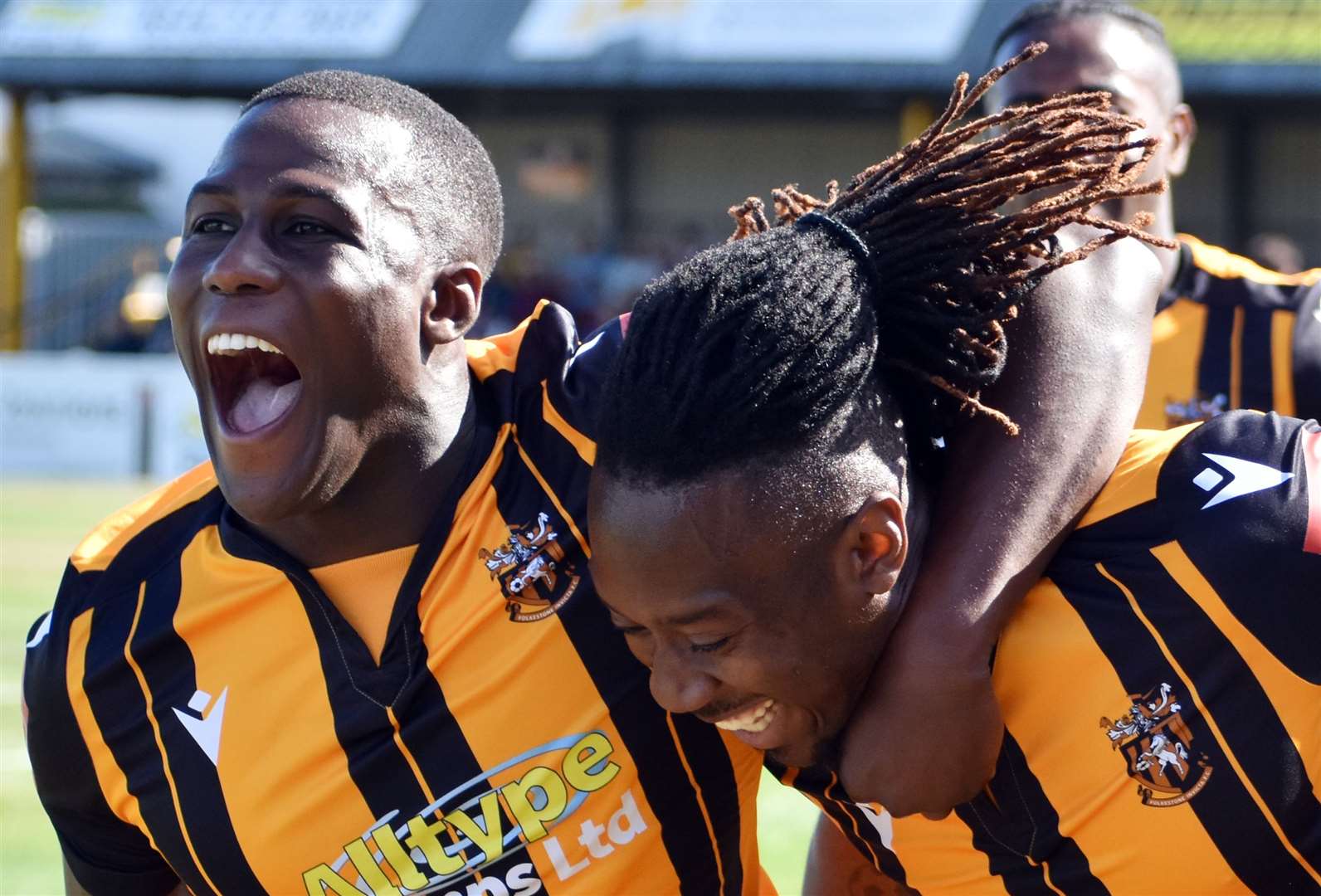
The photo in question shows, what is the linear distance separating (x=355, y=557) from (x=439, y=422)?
265 millimetres

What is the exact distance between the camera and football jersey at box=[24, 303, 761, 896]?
265 centimetres

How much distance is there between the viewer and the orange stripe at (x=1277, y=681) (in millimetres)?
2246

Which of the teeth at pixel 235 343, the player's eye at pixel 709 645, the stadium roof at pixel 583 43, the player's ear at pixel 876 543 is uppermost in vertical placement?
the stadium roof at pixel 583 43

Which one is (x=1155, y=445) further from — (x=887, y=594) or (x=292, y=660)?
(x=292, y=660)

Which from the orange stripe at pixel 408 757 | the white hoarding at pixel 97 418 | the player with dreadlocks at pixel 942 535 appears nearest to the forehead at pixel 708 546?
the player with dreadlocks at pixel 942 535

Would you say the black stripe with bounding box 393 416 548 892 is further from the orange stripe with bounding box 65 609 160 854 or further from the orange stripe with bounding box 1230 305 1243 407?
the orange stripe with bounding box 1230 305 1243 407

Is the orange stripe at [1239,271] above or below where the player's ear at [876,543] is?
below

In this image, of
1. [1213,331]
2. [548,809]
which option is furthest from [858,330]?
[1213,331]

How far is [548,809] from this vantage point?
8.65 ft

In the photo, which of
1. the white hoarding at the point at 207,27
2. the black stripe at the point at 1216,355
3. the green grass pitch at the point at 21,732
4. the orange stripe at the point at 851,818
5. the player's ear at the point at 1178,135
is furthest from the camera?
the white hoarding at the point at 207,27

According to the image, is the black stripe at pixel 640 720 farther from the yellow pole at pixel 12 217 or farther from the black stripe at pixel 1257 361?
the yellow pole at pixel 12 217

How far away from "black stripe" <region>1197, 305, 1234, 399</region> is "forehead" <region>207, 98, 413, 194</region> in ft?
7.35

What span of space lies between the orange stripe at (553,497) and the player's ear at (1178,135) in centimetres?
212

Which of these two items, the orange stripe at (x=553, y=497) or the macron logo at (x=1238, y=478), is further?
the orange stripe at (x=553, y=497)
